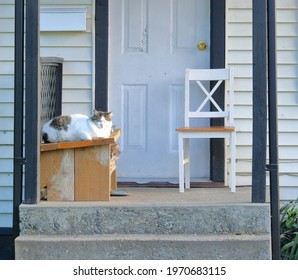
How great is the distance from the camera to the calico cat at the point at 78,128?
226 inches

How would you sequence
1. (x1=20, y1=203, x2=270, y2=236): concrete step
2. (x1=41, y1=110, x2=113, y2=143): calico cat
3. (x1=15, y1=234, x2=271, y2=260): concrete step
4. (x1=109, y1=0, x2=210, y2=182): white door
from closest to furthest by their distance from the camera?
(x1=15, y1=234, x2=271, y2=260): concrete step < (x1=20, y1=203, x2=270, y2=236): concrete step < (x1=41, y1=110, x2=113, y2=143): calico cat < (x1=109, y1=0, x2=210, y2=182): white door

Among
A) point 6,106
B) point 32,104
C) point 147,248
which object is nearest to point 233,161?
point 147,248

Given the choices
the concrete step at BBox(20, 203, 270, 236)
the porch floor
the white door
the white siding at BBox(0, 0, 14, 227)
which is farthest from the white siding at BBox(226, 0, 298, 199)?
the white siding at BBox(0, 0, 14, 227)

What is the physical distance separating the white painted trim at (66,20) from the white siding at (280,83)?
1382 millimetres

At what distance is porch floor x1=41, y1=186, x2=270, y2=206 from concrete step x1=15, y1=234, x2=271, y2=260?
33 centimetres

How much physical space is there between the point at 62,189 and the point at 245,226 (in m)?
1.43

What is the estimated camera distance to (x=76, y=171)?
565 centimetres

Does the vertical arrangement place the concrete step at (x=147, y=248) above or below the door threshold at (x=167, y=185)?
below

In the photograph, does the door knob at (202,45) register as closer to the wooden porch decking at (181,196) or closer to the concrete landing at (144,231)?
the wooden porch decking at (181,196)

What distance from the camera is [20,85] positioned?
18.6 feet

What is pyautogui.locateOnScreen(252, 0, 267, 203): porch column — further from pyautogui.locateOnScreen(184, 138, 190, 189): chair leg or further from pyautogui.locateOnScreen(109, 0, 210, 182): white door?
pyautogui.locateOnScreen(109, 0, 210, 182): white door

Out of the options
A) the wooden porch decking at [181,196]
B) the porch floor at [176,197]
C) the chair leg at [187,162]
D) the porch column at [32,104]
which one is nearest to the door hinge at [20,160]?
the porch column at [32,104]

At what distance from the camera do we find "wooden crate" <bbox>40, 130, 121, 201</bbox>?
18.5ft
